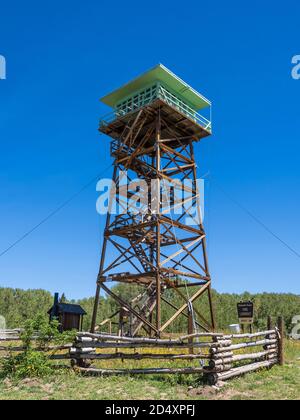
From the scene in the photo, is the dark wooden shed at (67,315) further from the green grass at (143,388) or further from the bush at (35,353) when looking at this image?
the green grass at (143,388)

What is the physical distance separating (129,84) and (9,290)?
71.2 m

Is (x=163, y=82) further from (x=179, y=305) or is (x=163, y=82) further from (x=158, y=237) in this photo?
(x=179, y=305)

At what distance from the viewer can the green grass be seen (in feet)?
31.7

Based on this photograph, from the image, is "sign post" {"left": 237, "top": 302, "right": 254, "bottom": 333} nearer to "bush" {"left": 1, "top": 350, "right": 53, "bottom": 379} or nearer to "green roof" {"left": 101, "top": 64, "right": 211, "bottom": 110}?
"bush" {"left": 1, "top": 350, "right": 53, "bottom": 379}

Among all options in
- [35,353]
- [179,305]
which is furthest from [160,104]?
[179,305]

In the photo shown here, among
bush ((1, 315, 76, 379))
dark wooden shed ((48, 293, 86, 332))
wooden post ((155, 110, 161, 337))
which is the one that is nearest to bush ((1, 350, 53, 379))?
bush ((1, 315, 76, 379))

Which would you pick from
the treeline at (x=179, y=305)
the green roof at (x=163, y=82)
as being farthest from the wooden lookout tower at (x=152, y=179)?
the treeline at (x=179, y=305)

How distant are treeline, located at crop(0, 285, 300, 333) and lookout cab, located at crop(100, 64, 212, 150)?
38.1 meters

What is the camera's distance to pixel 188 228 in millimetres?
22562

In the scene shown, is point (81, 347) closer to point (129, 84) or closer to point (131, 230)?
point (131, 230)

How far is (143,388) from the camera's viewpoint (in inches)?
409

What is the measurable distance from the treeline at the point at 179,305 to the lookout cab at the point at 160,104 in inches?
1499

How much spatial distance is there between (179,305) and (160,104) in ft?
149

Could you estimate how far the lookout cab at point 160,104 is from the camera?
22.7m
